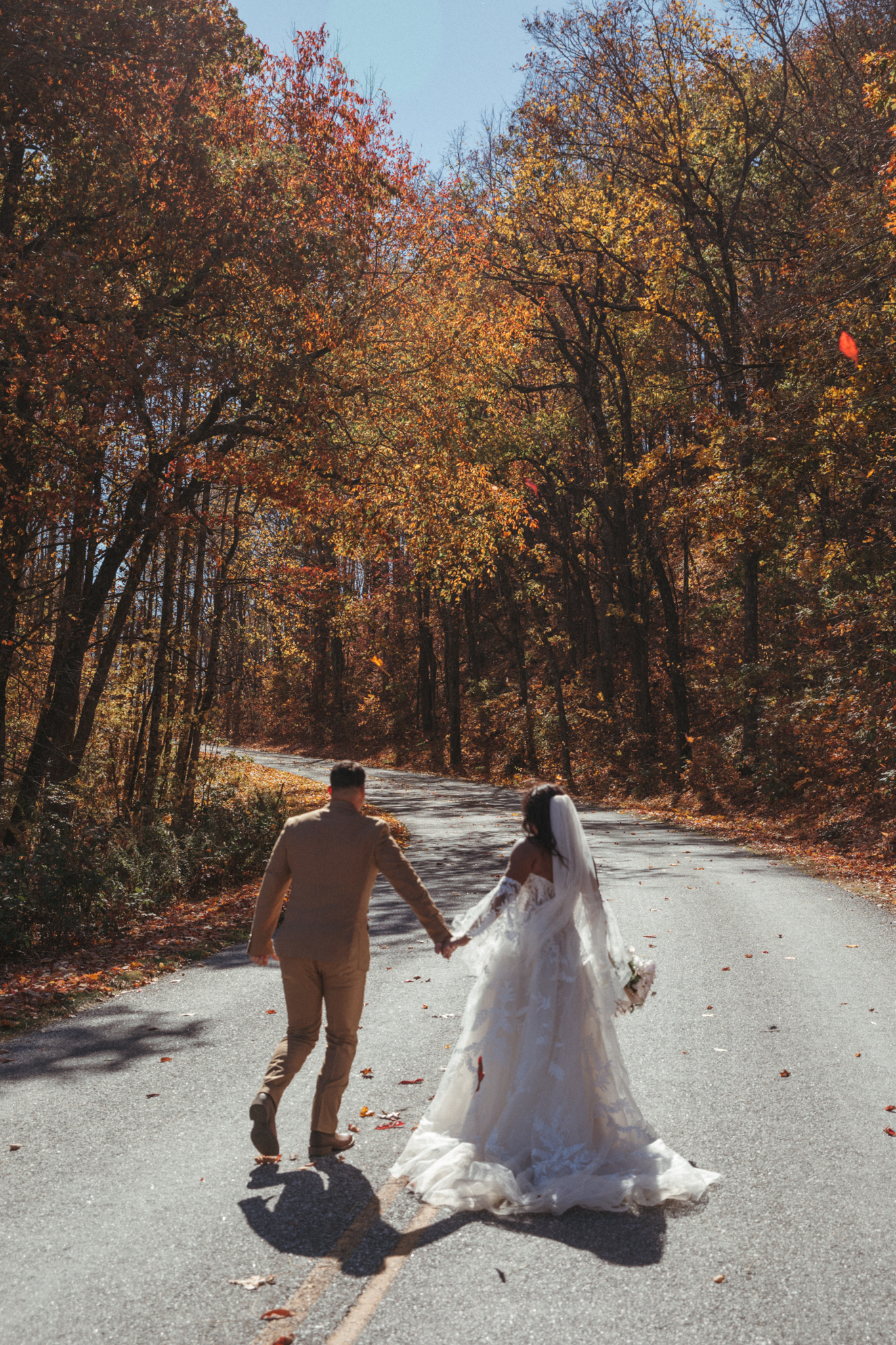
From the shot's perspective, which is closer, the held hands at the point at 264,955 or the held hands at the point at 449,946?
the held hands at the point at 449,946

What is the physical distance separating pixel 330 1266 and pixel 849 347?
16.9 metres

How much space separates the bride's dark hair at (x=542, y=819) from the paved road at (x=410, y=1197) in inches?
66.0

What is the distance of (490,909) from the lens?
5133 mm

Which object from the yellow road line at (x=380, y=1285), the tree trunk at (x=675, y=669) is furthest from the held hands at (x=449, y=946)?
the tree trunk at (x=675, y=669)

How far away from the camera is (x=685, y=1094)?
19.6 ft

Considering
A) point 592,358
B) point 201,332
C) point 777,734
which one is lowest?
point 777,734


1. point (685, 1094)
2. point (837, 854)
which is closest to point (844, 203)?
point (837, 854)

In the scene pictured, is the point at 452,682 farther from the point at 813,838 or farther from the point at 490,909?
the point at 490,909

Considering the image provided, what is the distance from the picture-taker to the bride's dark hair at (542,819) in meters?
5.07

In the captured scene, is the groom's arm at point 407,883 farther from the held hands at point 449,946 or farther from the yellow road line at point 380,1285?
the yellow road line at point 380,1285

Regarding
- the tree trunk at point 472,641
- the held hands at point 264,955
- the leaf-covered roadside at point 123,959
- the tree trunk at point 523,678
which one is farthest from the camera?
the tree trunk at point 472,641

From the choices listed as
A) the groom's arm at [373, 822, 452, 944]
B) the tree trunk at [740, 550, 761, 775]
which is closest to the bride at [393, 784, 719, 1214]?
the groom's arm at [373, 822, 452, 944]

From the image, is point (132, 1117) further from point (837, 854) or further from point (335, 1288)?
point (837, 854)

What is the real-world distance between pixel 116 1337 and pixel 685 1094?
143 inches
